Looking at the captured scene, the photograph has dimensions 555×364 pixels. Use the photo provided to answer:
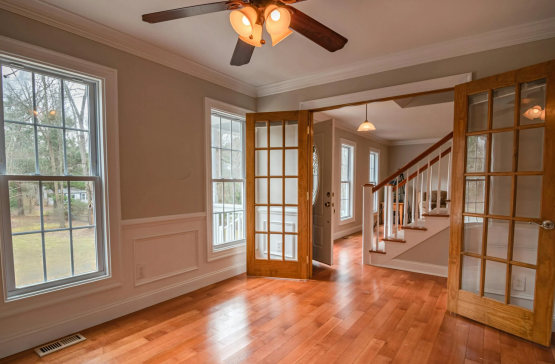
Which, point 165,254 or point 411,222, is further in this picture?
point 411,222

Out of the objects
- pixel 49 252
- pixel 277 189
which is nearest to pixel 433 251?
pixel 277 189

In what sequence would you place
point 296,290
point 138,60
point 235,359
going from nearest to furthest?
point 235,359, point 138,60, point 296,290

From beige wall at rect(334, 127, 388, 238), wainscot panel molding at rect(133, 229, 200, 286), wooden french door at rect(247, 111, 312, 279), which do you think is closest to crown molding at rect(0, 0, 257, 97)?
wooden french door at rect(247, 111, 312, 279)

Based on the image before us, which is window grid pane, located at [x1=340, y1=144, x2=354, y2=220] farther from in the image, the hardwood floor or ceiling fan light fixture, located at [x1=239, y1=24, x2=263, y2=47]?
ceiling fan light fixture, located at [x1=239, y1=24, x2=263, y2=47]

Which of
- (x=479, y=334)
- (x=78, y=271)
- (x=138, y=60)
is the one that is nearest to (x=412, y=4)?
(x=138, y=60)

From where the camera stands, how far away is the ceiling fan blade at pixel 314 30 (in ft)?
5.66

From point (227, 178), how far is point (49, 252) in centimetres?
196

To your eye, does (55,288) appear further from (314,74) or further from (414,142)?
(414,142)

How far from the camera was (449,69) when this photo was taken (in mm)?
2695

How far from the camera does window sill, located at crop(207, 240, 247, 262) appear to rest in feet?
11.1

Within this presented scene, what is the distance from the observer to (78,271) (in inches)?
93.9

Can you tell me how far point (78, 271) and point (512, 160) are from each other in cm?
373

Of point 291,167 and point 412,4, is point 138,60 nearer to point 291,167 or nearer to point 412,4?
point 291,167

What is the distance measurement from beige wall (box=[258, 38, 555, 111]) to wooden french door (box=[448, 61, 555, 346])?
25 cm
